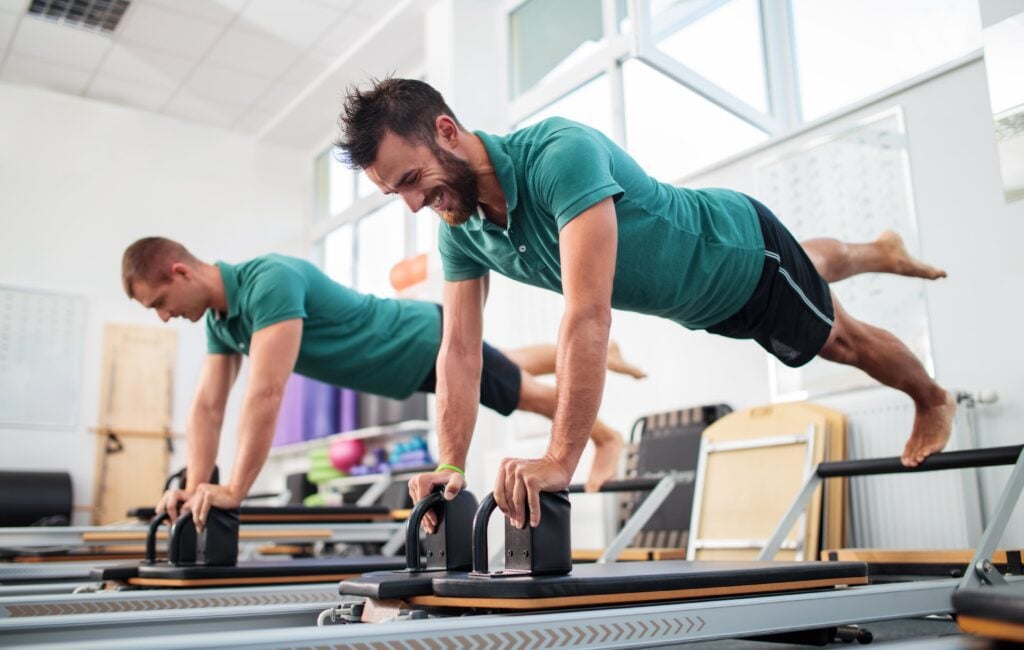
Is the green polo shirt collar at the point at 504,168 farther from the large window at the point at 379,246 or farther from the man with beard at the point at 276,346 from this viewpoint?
the large window at the point at 379,246

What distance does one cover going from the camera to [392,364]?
3137 millimetres

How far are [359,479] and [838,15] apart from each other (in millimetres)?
4293

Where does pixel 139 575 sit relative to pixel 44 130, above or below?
below

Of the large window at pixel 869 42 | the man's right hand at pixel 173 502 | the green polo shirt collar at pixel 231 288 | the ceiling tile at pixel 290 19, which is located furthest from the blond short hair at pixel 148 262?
the ceiling tile at pixel 290 19

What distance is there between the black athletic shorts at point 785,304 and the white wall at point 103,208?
6.12m

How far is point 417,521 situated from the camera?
173 centimetres

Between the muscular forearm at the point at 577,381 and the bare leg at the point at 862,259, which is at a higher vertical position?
the bare leg at the point at 862,259

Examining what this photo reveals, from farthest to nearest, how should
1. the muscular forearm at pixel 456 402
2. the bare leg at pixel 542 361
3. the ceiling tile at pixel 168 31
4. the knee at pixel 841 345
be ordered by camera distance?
the ceiling tile at pixel 168 31 → the bare leg at pixel 542 361 → the knee at pixel 841 345 → the muscular forearm at pixel 456 402

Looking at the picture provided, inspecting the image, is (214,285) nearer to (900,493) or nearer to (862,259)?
(862,259)

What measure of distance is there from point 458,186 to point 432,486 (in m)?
0.59

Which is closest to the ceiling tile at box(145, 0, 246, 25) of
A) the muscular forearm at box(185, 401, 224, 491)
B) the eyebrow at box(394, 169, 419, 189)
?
the muscular forearm at box(185, 401, 224, 491)

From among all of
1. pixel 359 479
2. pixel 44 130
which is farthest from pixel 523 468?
pixel 44 130

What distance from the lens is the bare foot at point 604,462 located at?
319 centimetres

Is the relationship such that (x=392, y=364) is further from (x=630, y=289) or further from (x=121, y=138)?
(x=121, y=138)
